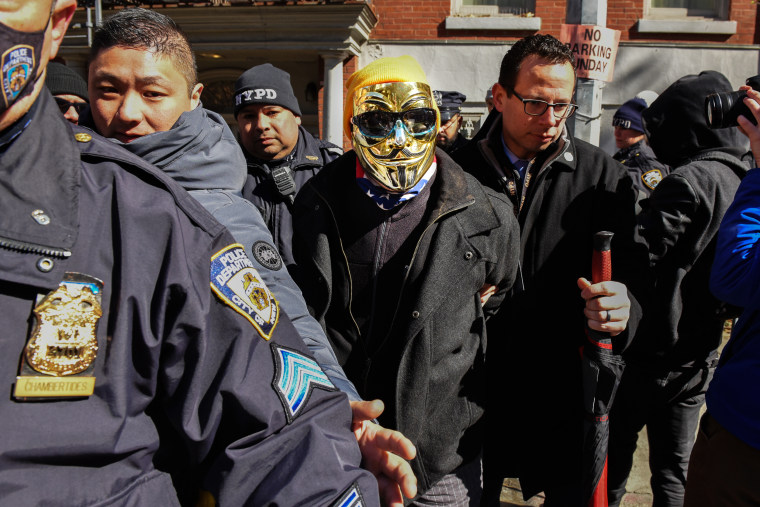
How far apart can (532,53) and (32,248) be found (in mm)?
2193

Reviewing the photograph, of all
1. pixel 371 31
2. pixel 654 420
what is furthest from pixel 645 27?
pixel 654 420

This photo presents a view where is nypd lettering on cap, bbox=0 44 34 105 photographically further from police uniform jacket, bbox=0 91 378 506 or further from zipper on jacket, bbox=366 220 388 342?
zipper on jacket, bbox=366 220 388 342

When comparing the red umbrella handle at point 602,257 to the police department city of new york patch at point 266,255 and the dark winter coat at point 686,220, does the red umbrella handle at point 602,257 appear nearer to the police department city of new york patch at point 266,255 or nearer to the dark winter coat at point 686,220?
the dark winter coat at point 686,220

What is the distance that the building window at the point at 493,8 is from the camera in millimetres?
9250

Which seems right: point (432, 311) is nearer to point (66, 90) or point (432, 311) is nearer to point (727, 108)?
point (727, 108)

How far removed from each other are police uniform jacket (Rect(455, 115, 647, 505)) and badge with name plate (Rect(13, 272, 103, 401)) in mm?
1788

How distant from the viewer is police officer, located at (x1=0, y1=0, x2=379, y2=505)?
2.84 ft

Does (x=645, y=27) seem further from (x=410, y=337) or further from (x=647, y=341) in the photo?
(x=410, y=337)

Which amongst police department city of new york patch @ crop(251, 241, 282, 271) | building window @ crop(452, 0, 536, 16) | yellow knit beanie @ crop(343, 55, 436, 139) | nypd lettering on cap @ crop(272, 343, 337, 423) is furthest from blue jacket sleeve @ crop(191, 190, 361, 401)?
building window @ crop(452, 0, 536, 16)

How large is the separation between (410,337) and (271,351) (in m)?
0.93

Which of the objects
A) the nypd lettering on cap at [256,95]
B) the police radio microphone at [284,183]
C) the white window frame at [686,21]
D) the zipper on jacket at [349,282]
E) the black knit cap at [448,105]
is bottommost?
the zipper on jacket at [349,282]

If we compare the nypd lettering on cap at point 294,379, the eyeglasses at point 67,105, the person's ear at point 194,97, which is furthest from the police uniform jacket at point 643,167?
the eyeglasses at point 67,105

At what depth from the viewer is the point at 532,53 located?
2.56 m

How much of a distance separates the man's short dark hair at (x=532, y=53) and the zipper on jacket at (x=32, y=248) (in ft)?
6.88
